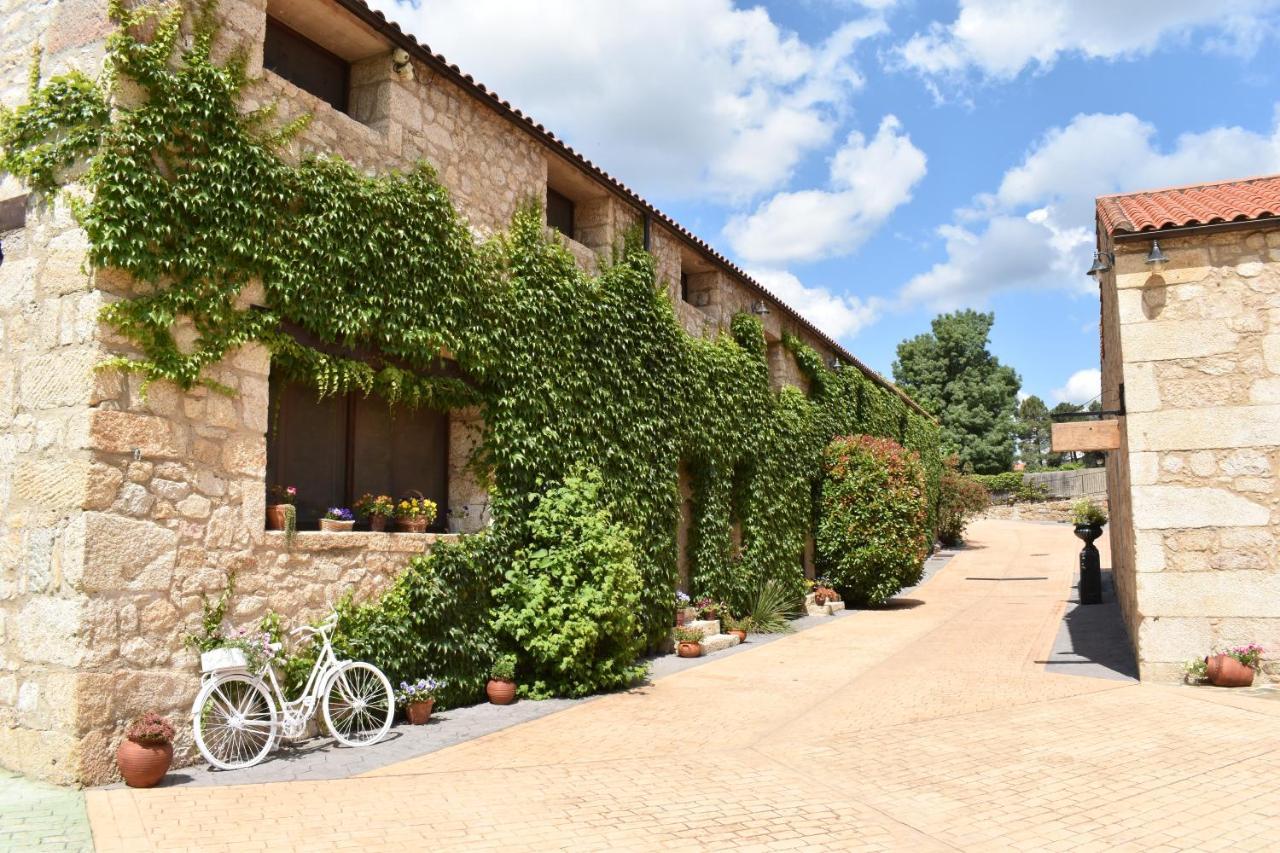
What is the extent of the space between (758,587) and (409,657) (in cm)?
741

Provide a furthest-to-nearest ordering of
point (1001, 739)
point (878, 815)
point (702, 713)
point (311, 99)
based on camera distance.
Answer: point (702, 713) → point (311, 99) → point (1001, 739) → point (878, 815)

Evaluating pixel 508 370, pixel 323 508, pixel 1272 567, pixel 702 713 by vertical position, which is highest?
pixel 508 370

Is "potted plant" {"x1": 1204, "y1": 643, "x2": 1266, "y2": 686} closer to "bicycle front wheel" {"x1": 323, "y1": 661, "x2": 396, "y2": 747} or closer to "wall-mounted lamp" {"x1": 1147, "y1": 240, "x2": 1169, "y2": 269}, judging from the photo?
"wall-mounted lamp" {"x1": 1147, "y1": 240, "x2": 1169, "y2": 269}

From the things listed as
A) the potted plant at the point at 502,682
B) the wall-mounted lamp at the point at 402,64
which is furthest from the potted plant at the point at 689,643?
the wall-mounted lamp at the point at 402,64

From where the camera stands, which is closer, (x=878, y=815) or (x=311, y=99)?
(x=878, y=815)

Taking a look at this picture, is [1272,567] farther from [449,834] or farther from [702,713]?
[449,834]

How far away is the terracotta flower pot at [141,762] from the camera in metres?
5.47

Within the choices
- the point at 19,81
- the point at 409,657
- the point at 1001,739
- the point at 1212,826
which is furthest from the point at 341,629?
the point at 1212,826

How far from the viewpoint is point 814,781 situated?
5.86 metres

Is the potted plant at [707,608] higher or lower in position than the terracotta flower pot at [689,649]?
higher

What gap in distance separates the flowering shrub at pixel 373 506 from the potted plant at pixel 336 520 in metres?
0.15

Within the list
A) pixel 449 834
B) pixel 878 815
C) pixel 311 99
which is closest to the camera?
pixel 449 834

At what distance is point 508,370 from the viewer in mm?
8859

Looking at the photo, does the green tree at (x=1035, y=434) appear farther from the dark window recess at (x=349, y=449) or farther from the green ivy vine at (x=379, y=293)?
the dark window recess at (x=349, y=449)
